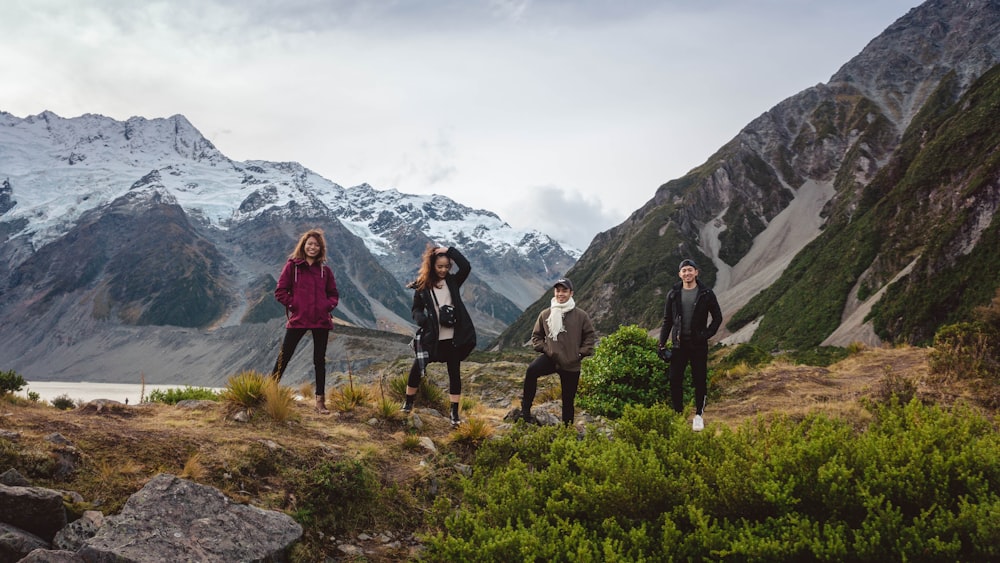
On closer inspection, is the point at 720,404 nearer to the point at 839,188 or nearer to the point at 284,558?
the point at 284,558

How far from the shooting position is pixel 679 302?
27.6 ft

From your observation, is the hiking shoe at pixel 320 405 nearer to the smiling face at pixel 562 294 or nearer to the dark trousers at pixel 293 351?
the dark trousers at pixel 293 351

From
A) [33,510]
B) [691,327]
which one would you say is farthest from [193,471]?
[691,327]

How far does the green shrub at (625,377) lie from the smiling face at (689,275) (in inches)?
138

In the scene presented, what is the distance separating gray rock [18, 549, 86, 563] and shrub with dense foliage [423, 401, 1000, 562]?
2357 millimetres

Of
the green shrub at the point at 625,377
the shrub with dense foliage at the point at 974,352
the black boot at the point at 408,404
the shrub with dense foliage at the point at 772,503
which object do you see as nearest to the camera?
the shrub with dense foliage at the point at 772,503

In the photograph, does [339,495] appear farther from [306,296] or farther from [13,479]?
[306,296]

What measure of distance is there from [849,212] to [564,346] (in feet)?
376

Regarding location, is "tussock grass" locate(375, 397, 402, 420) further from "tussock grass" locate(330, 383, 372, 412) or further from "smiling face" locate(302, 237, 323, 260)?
"smiling face" locate(302, 237, 323, 260)

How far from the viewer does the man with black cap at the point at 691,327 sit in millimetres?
8234

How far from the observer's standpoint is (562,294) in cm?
840

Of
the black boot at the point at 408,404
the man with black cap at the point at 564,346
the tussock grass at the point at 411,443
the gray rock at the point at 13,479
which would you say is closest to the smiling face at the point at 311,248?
the black boot at the point at 408,404

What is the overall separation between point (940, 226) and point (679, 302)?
65.7 meters

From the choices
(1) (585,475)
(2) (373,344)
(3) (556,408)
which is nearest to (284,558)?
(1) (585,475)
